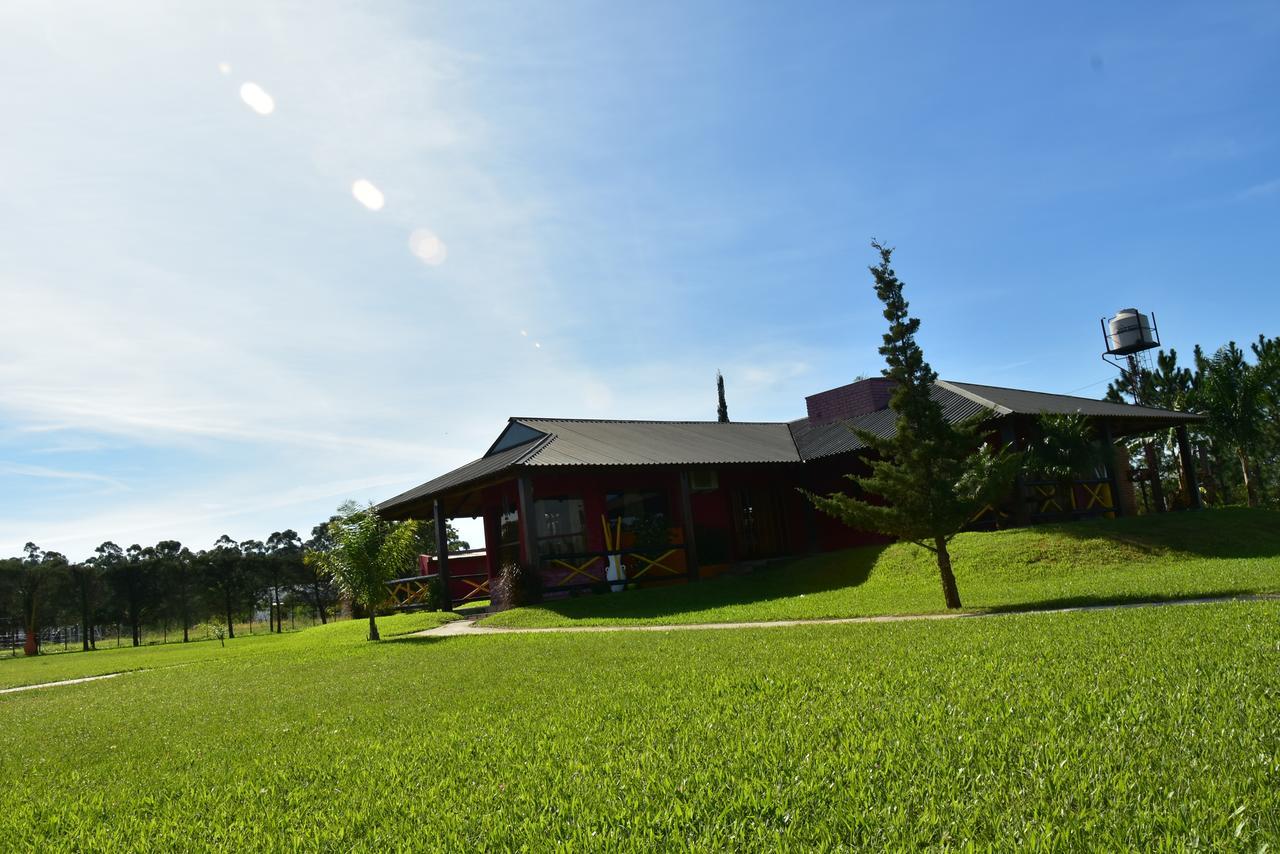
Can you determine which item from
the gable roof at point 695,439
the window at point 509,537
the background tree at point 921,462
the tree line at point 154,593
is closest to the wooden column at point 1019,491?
the gable roof at point 695,439

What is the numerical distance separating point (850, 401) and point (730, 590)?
11.6 m

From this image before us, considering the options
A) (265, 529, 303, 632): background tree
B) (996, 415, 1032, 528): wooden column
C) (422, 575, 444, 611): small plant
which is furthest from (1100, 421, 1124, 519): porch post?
(265, 529, 303, 632): background tree

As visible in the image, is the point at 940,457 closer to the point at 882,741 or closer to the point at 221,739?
the point at 882,741

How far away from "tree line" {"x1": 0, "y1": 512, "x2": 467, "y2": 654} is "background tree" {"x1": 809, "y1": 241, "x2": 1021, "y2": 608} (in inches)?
1356

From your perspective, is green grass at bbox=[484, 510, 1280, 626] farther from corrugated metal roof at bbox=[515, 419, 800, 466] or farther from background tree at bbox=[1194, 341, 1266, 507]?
background tree at bbox=[1194, 341, 1266, 507]

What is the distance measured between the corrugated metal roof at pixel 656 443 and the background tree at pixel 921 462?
9.38m

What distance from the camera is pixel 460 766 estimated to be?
4781mm

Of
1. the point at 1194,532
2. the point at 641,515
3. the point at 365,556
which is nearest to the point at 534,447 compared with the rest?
the point at 641,515

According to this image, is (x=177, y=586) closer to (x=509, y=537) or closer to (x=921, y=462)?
(x=509, y=537)

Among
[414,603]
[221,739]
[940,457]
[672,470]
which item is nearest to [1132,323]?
[672,470]

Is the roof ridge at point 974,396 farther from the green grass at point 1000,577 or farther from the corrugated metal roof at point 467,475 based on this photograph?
the corrugated metal roof at point 467,475

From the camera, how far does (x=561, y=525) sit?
81.1 feet

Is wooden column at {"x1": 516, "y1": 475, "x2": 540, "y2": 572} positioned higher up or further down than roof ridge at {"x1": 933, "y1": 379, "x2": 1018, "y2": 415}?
further down

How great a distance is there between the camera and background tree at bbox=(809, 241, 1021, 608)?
13.1m
